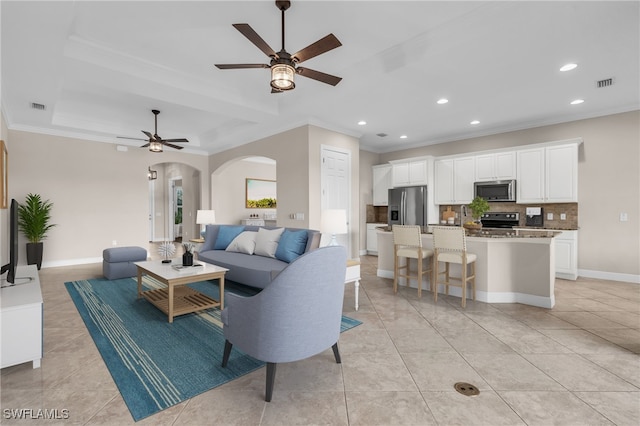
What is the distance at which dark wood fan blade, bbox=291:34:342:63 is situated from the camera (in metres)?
2.27

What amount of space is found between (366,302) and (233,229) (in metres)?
→ 2.65

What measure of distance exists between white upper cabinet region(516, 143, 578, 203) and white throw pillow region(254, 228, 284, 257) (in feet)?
14.8

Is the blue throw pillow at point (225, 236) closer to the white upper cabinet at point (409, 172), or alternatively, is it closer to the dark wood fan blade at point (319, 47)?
the dark wood fan blade at point (319, 47)

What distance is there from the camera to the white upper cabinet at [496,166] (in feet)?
18.6

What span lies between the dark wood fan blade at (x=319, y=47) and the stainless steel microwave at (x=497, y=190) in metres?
4.83

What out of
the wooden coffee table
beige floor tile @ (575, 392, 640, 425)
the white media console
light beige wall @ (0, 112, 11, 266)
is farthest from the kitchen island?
light beige wall @ (0, 112, 11, 266)

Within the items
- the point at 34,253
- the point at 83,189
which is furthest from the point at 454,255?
the point at 83,189

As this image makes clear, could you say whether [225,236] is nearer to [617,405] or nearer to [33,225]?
[33,225]

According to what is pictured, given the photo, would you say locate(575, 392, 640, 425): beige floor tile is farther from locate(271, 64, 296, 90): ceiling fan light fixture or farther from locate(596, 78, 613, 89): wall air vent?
locate(596, 78, 613, 89): wall air vent

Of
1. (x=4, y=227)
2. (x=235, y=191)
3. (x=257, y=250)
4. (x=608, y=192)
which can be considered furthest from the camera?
(x=235, y=191)

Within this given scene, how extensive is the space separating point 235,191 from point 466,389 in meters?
7.86

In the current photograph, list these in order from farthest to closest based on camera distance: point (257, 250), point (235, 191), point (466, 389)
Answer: point (235, 191) < point (257, 250) < point (466, 389)

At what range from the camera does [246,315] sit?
191 cm

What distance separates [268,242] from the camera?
172 inches
